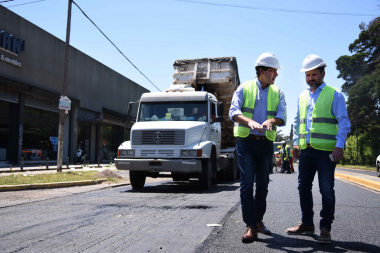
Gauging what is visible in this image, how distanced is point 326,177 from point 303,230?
2.54 feet

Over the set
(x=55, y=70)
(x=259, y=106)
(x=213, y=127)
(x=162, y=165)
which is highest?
(x=55, y=70)

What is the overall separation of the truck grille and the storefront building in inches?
500

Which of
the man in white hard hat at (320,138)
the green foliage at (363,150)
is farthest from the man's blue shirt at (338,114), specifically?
the green foliage at (363,150)

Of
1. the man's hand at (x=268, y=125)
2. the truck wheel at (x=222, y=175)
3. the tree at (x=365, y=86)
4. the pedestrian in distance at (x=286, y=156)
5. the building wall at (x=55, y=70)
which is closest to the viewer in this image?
the man's hand at (x=268, y=125)

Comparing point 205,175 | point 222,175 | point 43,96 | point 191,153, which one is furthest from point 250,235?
point 43,96

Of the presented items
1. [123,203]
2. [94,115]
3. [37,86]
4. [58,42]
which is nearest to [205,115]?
[123,203]

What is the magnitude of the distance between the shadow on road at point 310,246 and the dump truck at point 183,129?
16.4 ft

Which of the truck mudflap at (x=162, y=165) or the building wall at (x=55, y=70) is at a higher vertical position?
the building wall at (x=55, y=70)

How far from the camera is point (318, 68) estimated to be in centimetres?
432

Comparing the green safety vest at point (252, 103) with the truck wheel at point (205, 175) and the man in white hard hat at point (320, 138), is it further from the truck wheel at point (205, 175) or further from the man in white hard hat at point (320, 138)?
the truck wheel at point (205, 175)

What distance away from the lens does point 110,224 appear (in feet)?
16.2

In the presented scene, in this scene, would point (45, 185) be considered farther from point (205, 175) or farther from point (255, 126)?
point (255, 126)

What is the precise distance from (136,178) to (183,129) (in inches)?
78.8

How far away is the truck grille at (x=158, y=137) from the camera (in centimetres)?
930
